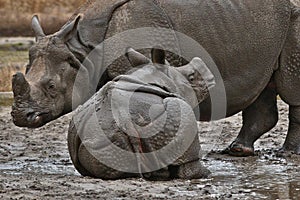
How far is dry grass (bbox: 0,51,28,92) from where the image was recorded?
1347 centimetres

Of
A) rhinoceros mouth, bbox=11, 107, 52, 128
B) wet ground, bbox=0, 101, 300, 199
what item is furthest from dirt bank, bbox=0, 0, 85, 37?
rhinoceros mouth, bbox=11, 107, 52, 128

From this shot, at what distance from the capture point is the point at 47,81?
298 inches

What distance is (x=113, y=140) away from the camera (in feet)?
21.8

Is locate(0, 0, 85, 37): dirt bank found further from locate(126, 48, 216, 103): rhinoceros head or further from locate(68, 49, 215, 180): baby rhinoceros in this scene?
locate(68, 49, 215, 180): baby rhinoceros

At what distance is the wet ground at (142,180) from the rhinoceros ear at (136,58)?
97 cm

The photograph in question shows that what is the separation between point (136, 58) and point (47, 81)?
2.64ft

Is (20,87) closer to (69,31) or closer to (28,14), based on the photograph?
(69,31)

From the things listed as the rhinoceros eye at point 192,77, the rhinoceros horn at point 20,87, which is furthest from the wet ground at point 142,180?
the rhinoceros eye at point 192,77

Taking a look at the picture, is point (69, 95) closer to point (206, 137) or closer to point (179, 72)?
point (179, 72)

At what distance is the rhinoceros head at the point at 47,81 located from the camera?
24.4 ft

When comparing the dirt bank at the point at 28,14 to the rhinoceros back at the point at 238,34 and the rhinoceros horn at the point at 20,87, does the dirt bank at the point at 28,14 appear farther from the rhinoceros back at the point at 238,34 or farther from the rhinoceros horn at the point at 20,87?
the rhinoceros horn at the point at 20,87

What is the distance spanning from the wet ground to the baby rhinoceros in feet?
0.40

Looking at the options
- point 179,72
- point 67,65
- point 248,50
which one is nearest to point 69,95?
point 67,65

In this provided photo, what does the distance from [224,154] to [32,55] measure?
2317 mm
